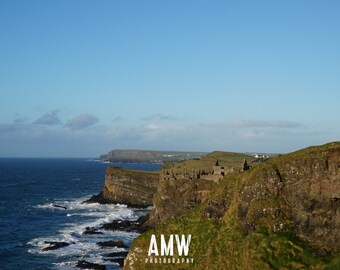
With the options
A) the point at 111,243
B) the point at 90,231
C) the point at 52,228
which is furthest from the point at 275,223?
the point at 52,228

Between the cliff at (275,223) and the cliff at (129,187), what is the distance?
3265 inches

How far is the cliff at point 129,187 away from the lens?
143625 millimetres

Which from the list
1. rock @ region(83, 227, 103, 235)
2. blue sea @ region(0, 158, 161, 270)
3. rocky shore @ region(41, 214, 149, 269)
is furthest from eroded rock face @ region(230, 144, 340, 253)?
rock @ region(83, 227, 103, 235)

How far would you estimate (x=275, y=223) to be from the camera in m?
53.2

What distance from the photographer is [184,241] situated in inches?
2295

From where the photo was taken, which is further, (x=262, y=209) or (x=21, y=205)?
(x=21, y=205)

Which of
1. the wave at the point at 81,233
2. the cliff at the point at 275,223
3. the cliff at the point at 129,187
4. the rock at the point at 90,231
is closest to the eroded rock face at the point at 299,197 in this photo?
the cliff at the point at 275,223

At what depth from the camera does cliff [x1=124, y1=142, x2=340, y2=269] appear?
164 feet

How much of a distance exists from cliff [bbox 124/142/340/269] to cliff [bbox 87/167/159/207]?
82928mm

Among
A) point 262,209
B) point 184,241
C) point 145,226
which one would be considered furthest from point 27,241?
point 262,209

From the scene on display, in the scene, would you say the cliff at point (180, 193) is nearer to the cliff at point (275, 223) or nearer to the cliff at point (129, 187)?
the cliff at point (275, 223)

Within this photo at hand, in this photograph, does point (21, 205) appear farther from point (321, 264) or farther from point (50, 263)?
point (321, 264)

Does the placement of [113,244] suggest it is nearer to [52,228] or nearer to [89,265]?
[89,265]

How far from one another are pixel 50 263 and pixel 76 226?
3177cm
